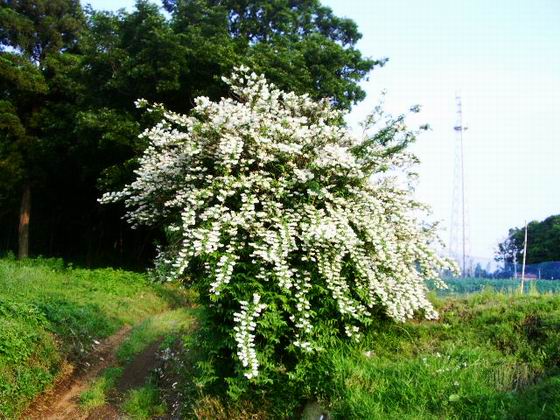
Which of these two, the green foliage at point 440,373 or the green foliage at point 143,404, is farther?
the green foliage at point 143,404

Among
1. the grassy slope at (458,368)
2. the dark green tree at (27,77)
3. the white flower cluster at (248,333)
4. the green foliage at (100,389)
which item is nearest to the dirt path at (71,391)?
the green foliage at (100,389)

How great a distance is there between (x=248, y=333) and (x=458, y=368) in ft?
7.00

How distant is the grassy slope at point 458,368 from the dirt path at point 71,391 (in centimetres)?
357

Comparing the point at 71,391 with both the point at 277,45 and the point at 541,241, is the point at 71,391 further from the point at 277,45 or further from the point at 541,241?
the point at 541,241

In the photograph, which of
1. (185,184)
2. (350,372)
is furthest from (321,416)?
(185,184)

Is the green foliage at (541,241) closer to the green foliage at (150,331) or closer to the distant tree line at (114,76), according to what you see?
the distant tree line at (114,76)

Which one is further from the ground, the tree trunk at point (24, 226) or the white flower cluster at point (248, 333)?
the tree trunk at point (24, 226)

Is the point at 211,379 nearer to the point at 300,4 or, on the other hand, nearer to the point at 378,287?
the point at 378,287

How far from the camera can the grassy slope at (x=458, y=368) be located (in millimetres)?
4383

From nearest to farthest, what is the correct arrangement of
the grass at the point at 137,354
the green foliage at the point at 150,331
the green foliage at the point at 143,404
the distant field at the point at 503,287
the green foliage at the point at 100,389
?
the green foliage at the point at 143,404
the grass at the point at 137,354
the green foliage at the point at 100,389
the distant field at the point at 503,287
the green foliage at the point at 150,331

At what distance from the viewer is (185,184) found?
256 inches

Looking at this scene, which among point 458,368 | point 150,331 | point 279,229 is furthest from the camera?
point 150,331

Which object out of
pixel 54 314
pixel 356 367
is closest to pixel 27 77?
pixel 54 314

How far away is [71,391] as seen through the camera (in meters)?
7.87
